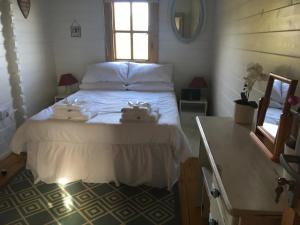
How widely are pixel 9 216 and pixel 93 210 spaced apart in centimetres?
64

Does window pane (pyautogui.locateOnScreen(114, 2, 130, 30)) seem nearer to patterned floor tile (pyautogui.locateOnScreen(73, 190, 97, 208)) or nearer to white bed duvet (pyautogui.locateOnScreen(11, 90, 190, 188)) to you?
white bed duvet (pyautogui.locateOnScreen(11, 90, 190, 188))

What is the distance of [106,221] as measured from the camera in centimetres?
191

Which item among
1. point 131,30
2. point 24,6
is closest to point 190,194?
point 131,30

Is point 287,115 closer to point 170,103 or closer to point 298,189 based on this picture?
point 298,189

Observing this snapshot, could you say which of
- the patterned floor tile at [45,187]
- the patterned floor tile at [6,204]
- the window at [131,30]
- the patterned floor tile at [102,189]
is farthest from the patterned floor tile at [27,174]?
the window at [131,30]

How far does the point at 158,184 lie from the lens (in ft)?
7.67

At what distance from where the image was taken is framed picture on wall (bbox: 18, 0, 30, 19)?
3.13m

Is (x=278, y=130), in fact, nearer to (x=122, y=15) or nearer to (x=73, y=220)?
(x=73, y=220)

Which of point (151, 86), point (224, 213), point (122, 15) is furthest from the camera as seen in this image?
point (122, 15)

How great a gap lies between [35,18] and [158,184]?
2.84 m

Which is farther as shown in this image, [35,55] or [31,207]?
[35,55]

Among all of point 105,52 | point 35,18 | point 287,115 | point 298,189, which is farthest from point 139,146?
point 35,18

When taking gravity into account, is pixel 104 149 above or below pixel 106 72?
below

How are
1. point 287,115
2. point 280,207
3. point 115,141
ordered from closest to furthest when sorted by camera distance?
point 280,207 < point 287,115 < point 115,141
